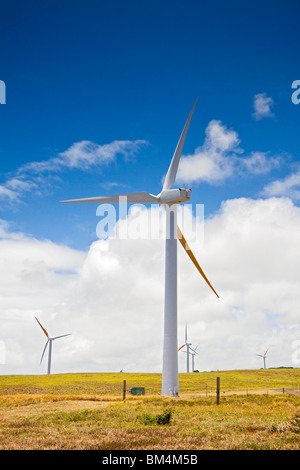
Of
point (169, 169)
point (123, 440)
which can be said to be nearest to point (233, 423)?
point (123, 440)

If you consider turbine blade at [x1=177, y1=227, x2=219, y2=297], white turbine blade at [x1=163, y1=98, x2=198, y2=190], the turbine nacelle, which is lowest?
turbine blade at [x1=177, y1=227, x2=219, y2=297]

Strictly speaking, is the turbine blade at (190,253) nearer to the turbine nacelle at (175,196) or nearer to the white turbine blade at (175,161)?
the turbine nacelle at (175,196)

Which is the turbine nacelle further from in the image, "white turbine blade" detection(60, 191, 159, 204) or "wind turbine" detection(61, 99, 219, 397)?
"white turbine blade" detection(60, 191, 159, 204)

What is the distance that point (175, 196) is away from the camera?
4847 cm

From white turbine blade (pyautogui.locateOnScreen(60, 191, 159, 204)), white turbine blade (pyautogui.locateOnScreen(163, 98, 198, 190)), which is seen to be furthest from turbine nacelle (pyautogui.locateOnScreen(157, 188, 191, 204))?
white turbine blade (pyautogui.locateOnScreen(163, 98, 198, 190))

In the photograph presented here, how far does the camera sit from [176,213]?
1913 inches

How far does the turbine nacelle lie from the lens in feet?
159

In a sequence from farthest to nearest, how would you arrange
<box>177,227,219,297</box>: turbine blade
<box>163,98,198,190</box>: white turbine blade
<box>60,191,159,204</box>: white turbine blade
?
1. <box>163,98,198,190</box>: white turbine blade
2. <box>60,191,159,204</box>: white turbine blade
3. <box>177,227,219,297</box>: turbine blade

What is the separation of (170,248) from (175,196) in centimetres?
613
